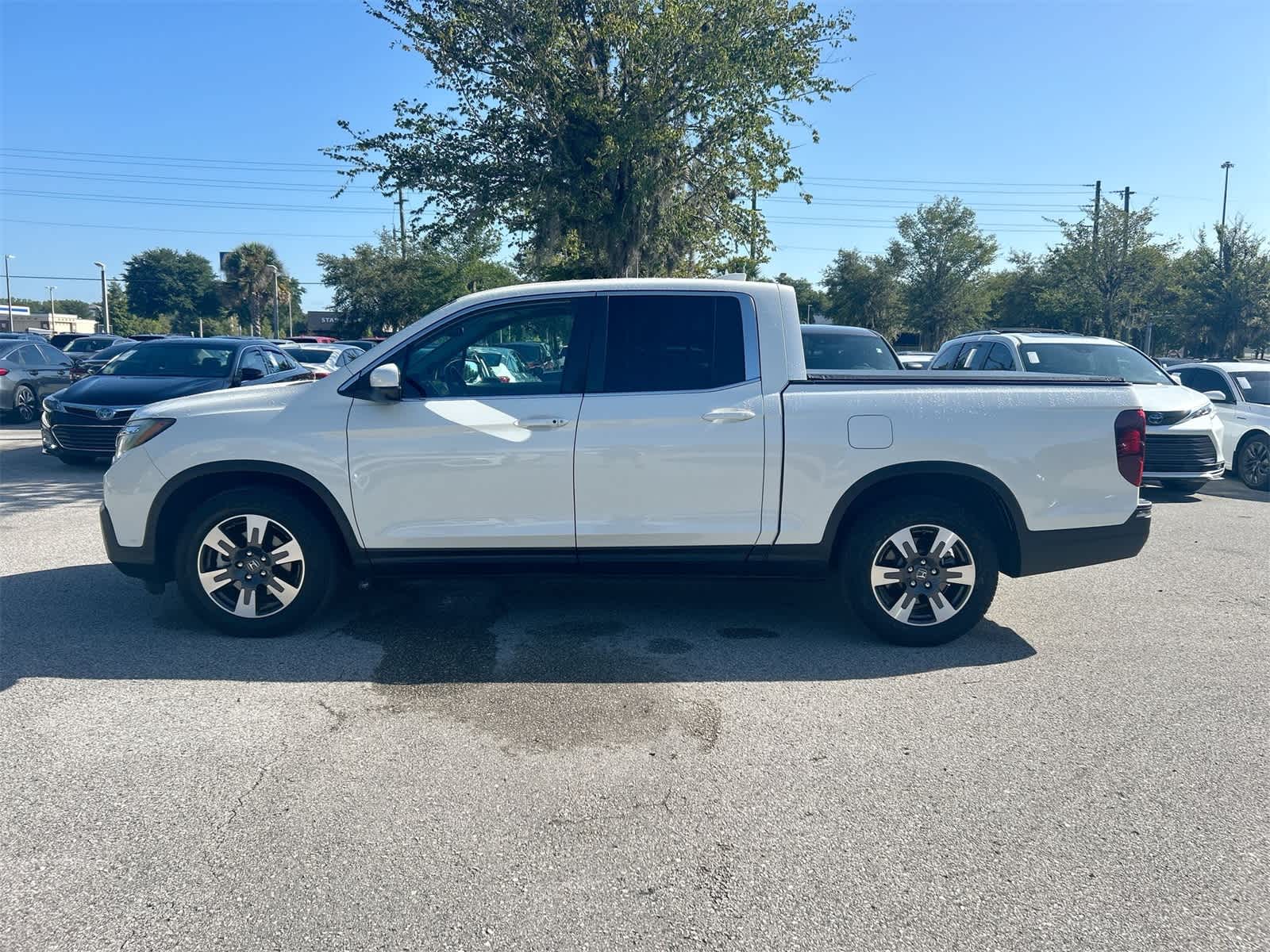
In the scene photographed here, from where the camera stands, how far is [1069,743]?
4066 millimetres

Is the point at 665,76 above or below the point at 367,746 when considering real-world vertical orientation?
above

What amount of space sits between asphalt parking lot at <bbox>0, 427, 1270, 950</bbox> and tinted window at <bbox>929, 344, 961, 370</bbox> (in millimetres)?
6829

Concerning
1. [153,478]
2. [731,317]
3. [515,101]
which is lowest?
[153,478]

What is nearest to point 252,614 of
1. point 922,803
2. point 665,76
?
point 922,803

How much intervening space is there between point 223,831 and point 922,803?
254cm

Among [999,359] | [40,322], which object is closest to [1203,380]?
[999,359]

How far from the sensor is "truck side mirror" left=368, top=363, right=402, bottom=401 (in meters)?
4.89

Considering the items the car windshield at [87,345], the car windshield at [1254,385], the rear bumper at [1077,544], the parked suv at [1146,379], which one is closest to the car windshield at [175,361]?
the parked suv at [1146,379]

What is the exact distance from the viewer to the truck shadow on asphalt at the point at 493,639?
15.9 feet

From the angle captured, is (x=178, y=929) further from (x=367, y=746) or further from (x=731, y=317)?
(x=731, y=317)

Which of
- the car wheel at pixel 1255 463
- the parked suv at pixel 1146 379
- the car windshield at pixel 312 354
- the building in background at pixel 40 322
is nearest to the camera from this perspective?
the parked suv at pixel 1146 379

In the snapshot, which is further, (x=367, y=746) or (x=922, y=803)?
(x=367, y=746)

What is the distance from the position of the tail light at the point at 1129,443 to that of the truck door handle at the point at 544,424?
3030mm

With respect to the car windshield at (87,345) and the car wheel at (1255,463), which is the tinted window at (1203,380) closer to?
the car wheel at (1255,463)
